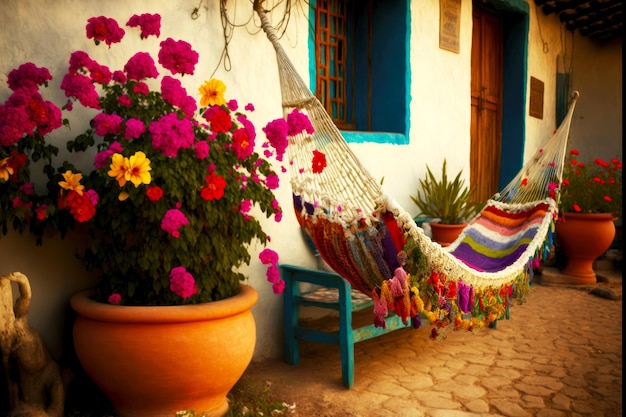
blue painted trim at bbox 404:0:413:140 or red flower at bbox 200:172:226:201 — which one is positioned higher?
blue painted trim at bbox 404:0:413:140

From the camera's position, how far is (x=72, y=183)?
178cm

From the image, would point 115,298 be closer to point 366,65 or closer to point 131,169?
point 131,169

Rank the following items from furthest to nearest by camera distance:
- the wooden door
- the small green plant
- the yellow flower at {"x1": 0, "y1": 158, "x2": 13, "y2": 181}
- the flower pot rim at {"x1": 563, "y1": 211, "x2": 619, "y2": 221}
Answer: the wooden door
the flower pot rim at {"x1": 563, "y1": 211, "x2": 619, "y2": 221}
the small green plant
the yellow flower at {"x1": 0, "y1": 158, "x2": 13, "y2": 181}

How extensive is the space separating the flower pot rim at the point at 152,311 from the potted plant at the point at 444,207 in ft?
6.44

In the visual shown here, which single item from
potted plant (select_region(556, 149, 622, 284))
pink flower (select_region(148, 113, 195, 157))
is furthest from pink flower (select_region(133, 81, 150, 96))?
potted plant (select_region(556, 149, 622, 284))

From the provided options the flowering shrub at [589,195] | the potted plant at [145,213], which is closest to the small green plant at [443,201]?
the flowering shrub at [589,195]

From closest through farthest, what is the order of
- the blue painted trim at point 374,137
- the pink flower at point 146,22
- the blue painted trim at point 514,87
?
the pink flower at point 146,22 < the blue painted trim at point 374,137 < the blue painted trim at point 514,87

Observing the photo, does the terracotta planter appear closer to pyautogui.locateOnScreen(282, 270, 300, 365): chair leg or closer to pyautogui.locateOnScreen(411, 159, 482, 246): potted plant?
pyautogui.locateOnScreen(411, 159, 482, 246): potted plant

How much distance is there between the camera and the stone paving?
2279mm

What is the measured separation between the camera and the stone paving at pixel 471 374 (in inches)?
89.7

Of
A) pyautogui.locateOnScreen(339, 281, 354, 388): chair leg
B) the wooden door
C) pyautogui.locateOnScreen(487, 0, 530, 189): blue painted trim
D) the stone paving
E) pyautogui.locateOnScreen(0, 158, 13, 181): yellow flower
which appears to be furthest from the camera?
pyautogui.locateOnScreen(487, 0, 530, 189): blue painted trim

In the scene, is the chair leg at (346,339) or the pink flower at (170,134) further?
the chair leg at (346,339)

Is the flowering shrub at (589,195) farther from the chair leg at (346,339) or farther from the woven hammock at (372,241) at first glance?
the chair leg at (346,339)

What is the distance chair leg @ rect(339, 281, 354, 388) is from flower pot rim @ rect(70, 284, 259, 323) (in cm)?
61
